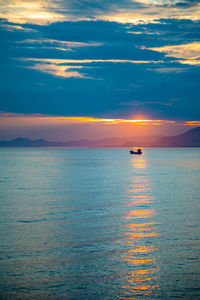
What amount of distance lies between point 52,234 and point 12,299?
8.94 metres

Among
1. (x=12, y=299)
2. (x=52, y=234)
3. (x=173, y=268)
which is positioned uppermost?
(x=12, y=299)

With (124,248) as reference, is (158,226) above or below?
below

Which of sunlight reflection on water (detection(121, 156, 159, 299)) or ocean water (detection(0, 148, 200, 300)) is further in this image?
sunlight reflection on water (detection(121, 156, 159, 299))

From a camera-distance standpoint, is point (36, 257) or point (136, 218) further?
point (136, 218)

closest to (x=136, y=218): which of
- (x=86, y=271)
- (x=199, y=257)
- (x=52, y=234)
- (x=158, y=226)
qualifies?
(x=158, y=226)

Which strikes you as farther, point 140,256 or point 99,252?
point 99,252

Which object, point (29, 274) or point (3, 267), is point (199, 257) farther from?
point (3, 267)

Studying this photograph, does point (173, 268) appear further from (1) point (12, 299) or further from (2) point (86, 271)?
(1) point (12, 299)

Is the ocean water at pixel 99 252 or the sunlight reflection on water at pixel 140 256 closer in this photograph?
the ocean water at pixel 99 252

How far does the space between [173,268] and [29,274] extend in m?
6.15

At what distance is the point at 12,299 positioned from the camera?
38.5ft

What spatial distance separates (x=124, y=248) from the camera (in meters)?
17.8

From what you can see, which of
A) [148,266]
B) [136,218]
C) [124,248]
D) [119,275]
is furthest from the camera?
[136,218]

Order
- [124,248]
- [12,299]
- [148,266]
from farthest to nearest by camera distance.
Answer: [124,248] → [148,266] → [12,299]
